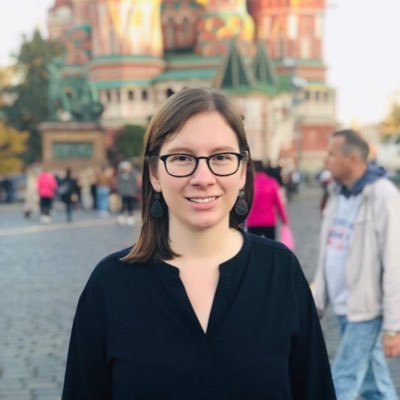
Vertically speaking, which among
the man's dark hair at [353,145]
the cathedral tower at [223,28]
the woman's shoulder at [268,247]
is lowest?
the woman's shoulder at [268,247]

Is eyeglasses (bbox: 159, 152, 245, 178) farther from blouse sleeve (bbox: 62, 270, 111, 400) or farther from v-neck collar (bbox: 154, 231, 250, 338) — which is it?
blouse sleeve (bbox: 62, 270, 111, 400)

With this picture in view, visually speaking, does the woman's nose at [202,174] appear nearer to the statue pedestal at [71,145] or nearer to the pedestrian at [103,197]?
the pedestrian at [103,197]

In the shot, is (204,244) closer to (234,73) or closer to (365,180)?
(365,180)

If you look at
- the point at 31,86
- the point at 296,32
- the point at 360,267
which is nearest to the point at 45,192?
the point at 360,267

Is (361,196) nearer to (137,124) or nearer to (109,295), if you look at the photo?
(109,295)

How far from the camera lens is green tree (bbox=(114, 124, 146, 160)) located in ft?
→ 188

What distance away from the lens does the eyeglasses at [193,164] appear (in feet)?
7.55

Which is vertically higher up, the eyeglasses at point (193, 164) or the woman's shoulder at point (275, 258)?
Result: the eyeglasses at point (193, 164)

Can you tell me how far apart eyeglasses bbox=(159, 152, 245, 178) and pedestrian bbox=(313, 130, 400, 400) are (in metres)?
2.22

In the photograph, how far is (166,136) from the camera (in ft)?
7.68

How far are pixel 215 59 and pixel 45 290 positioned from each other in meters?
57.4

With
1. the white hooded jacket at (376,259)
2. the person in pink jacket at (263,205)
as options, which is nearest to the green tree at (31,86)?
the person in pink jacket at (263,205)

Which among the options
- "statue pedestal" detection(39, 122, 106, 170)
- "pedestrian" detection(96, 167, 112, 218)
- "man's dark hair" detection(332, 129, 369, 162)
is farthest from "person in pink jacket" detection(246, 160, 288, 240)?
"statue pedestal" detection(39, 122, 106, 170)

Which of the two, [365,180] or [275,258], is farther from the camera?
[365,180]
